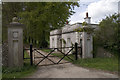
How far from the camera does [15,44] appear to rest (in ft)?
20.2

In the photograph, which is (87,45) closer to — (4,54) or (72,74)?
(72,74)

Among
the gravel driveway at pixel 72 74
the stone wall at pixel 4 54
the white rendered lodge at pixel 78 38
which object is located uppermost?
the white rendered lodge at pixel 78 38

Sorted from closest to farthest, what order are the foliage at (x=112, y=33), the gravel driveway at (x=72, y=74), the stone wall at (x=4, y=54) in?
the gravel driveway at (x=72, y=74) → the foliage at (x=112, y=33) → the stone wall at (x=4, y=54)

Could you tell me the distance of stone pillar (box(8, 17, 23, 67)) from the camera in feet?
20.0

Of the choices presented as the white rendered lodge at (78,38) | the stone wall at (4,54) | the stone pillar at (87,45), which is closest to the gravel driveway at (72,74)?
the stone wall at (4,54)

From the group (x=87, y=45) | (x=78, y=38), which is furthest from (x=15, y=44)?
(x=78, y=38)

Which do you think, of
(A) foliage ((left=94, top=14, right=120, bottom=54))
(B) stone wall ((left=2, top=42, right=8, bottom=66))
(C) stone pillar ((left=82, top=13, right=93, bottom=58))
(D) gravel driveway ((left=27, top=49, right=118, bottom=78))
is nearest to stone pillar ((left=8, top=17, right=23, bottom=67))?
(B) stone wall ((left=2, top=42, right=8, bottom=66))

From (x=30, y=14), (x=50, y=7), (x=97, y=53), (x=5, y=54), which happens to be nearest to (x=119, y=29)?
(x=97, y=53)

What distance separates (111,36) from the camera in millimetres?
6145

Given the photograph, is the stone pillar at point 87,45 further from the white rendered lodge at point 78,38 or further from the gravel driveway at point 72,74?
the gravel driveway at point 72,74

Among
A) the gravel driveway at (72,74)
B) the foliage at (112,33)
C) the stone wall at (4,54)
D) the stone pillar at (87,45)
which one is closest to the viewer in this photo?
the gravel driveway at (72,74)

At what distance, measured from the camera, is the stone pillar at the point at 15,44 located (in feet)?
20.0

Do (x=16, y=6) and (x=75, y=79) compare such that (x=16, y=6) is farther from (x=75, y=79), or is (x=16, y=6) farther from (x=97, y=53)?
(x=75, y=79)

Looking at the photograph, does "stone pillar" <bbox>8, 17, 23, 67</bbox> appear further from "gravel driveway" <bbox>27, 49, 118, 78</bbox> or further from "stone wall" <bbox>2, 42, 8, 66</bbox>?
"gravel driveway" <bbox>27, 49, 118, 78</bbox>
